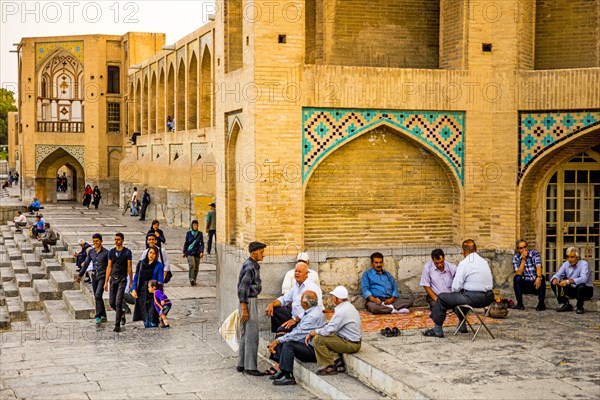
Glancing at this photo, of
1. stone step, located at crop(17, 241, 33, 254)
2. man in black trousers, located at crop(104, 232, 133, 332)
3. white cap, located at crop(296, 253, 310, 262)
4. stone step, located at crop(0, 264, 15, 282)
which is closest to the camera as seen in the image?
white cap, located at crop(296, 253, 310, 262)

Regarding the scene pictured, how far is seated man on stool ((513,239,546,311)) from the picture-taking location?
10.9m

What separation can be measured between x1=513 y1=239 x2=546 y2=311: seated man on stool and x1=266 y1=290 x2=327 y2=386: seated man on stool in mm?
3537

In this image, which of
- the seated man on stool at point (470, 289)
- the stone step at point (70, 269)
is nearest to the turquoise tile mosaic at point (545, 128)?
the seated man on stool at point (470, 289)

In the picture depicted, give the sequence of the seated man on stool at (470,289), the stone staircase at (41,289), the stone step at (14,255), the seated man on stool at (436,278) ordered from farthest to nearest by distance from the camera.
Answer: the stone step at (14,255)
the stone staircase at (41,289)
the seated man on stool at (436,278)
the seated man on stool at (470,289)

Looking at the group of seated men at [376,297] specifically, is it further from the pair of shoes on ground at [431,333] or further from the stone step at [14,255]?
the stone step at [14,255]

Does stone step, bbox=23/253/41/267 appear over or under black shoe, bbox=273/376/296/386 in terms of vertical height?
over

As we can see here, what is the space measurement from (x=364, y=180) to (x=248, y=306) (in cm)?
285

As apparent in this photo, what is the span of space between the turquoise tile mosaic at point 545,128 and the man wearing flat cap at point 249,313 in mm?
4002

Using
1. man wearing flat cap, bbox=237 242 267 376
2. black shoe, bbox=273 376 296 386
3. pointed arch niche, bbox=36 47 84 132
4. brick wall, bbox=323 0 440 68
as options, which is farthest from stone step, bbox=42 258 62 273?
pointed arch niche, bbox=36 47 84 132

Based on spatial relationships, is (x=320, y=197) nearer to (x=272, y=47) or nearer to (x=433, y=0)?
(x=272, y=47)

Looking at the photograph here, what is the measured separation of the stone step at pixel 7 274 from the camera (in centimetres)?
1833

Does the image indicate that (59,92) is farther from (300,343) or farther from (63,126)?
(300,343)

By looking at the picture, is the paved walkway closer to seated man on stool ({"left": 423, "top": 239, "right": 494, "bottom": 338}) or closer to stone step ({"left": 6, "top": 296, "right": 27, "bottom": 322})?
stone step ({"left": 6, "top": 296, "right": 27, "bottom": 322})

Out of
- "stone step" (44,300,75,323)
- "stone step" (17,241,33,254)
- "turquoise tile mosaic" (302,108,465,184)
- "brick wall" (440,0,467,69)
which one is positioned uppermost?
"brick wall" (440,0,467,69)
